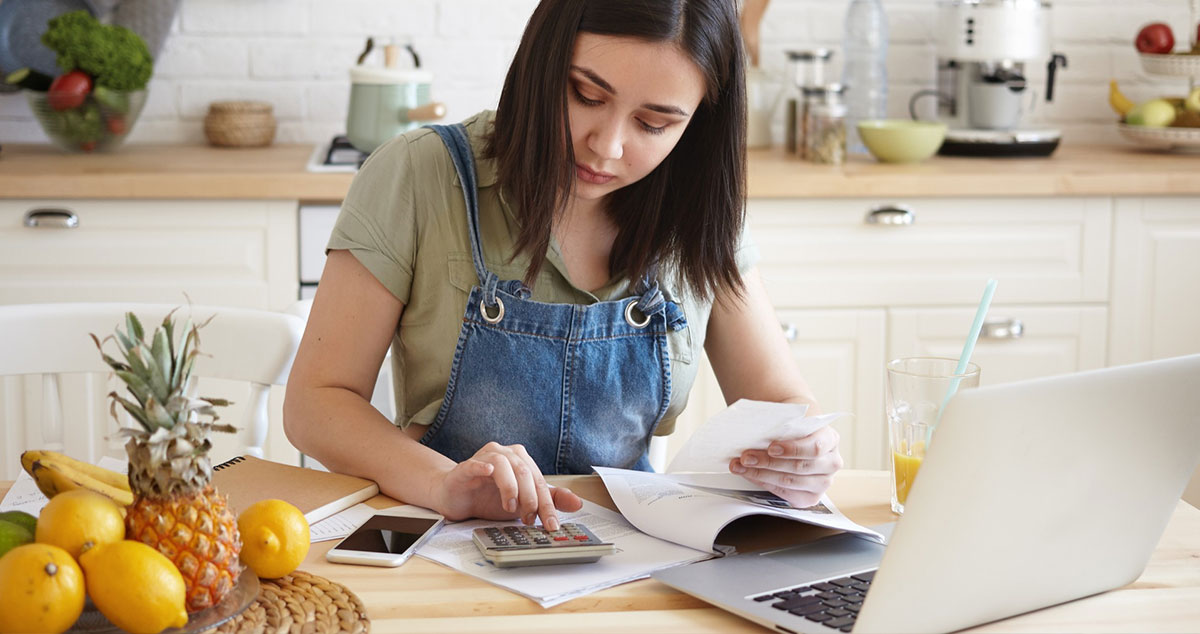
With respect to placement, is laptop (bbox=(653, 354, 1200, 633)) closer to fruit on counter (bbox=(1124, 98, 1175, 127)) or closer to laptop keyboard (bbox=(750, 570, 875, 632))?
laptop keyboard (bbox=(750, 570, 875, 632))

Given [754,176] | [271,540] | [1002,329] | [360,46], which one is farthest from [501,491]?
[360,46]

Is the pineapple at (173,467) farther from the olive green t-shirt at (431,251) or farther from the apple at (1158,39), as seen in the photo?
the apple at (1158,39)

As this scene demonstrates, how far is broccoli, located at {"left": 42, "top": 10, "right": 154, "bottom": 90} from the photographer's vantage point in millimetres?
2473

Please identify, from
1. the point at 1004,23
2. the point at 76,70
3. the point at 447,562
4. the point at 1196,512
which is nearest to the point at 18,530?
the point at 447,562

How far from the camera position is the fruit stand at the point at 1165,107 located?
9.16ft

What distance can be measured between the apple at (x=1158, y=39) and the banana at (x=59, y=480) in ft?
8.58

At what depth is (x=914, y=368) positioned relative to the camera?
47.3 inches

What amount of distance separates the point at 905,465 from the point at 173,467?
Answer: 2.17 feet

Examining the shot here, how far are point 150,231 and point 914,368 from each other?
163cm

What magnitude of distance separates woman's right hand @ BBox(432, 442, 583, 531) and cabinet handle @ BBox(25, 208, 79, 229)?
147 centimetres

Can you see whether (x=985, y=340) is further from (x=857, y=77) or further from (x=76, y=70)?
(x=76, y=70)

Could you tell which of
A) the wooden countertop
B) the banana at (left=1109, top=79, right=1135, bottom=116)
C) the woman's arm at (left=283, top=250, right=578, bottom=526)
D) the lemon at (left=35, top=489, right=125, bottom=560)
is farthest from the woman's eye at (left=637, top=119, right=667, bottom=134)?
the banana at (left=1109, top=79, right=1135, bottom=116)

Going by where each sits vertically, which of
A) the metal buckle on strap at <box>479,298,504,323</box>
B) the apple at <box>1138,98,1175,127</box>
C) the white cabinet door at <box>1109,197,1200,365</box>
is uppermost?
the apple at <box>1138,98,1175,127</box>

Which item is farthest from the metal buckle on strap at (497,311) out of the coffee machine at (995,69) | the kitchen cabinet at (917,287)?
the coffee machine at (995,69)
